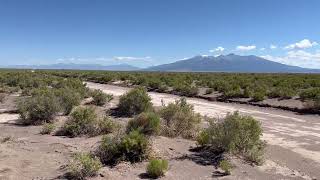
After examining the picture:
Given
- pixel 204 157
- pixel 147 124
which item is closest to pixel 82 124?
pixel 147 124

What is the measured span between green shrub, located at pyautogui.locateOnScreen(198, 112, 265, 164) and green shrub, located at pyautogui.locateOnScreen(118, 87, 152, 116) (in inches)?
362

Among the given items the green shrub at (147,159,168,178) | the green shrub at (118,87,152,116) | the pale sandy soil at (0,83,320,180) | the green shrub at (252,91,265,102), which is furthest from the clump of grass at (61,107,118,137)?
the green shrub at (252,91,265,102)

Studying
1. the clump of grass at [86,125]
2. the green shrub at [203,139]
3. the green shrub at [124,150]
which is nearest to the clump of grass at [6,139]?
the clump of grass at [86,125]

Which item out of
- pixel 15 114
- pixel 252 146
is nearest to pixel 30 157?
pixel 252 146

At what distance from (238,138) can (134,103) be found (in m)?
10.2

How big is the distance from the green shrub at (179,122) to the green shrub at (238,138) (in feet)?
8.54

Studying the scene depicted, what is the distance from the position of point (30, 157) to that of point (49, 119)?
21.9 ft

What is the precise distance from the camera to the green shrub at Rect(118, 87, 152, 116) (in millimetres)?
21281

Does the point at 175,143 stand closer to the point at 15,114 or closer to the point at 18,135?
the point at 18,135

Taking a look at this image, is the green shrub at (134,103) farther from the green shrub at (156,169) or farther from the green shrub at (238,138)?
the green shrub at (156,169)

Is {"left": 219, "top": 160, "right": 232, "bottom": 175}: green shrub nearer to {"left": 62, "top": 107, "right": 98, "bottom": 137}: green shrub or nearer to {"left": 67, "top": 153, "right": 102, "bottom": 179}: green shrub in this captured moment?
{"left": 67, "top": 153, "right": 102, "bottom": 179}: green shrub

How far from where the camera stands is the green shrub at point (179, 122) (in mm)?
14859

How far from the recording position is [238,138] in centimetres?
1180

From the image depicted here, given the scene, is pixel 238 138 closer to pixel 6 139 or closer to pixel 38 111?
pixel 6 139
